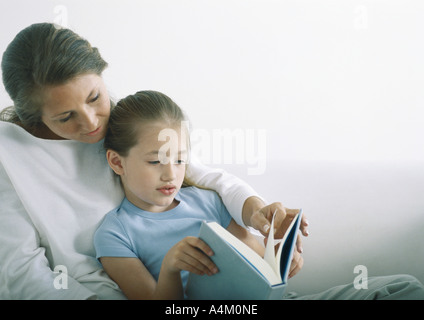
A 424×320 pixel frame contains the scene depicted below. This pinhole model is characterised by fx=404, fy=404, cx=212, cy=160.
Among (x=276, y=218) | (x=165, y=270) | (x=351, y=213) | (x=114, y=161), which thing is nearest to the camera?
(x=165, y=270)

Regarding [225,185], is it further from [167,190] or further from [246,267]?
[246,267]

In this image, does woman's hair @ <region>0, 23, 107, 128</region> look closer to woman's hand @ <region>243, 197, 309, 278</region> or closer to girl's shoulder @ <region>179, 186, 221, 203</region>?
girl's shoulder @ <region>179, 186, 221, 203</region>

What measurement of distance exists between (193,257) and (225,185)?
1.25ft

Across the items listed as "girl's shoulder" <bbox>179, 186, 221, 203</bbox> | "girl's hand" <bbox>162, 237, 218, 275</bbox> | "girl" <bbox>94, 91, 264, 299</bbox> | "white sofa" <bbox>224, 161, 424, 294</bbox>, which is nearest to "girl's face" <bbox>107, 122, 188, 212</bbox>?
"girl" <bbox>94, 91, 264, 299</bbox>

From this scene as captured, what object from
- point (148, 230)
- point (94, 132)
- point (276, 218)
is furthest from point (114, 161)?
point (276, 218)

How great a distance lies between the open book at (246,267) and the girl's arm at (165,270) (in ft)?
0.08

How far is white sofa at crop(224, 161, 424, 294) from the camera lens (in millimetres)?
1021

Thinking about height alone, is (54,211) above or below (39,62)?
below

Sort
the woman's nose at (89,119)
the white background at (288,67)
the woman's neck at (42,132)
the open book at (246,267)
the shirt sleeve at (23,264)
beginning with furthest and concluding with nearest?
the white background at (288,67)
the woman's neck at (42,132)
the woman's nose at (89,119)
the shirt sleeve at (23,264)
the open book at (246,267)

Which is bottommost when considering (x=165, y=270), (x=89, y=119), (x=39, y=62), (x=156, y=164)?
(x=165, y=270)

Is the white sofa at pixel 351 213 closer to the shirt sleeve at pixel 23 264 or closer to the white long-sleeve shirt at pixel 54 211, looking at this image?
the white long-sleeve shirt at pixel 54 211

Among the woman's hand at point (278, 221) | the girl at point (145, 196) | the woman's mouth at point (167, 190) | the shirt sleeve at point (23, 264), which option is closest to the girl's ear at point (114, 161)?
the girl at point (145, 196)

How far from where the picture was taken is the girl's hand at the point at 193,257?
715 mm

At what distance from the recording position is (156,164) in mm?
929
